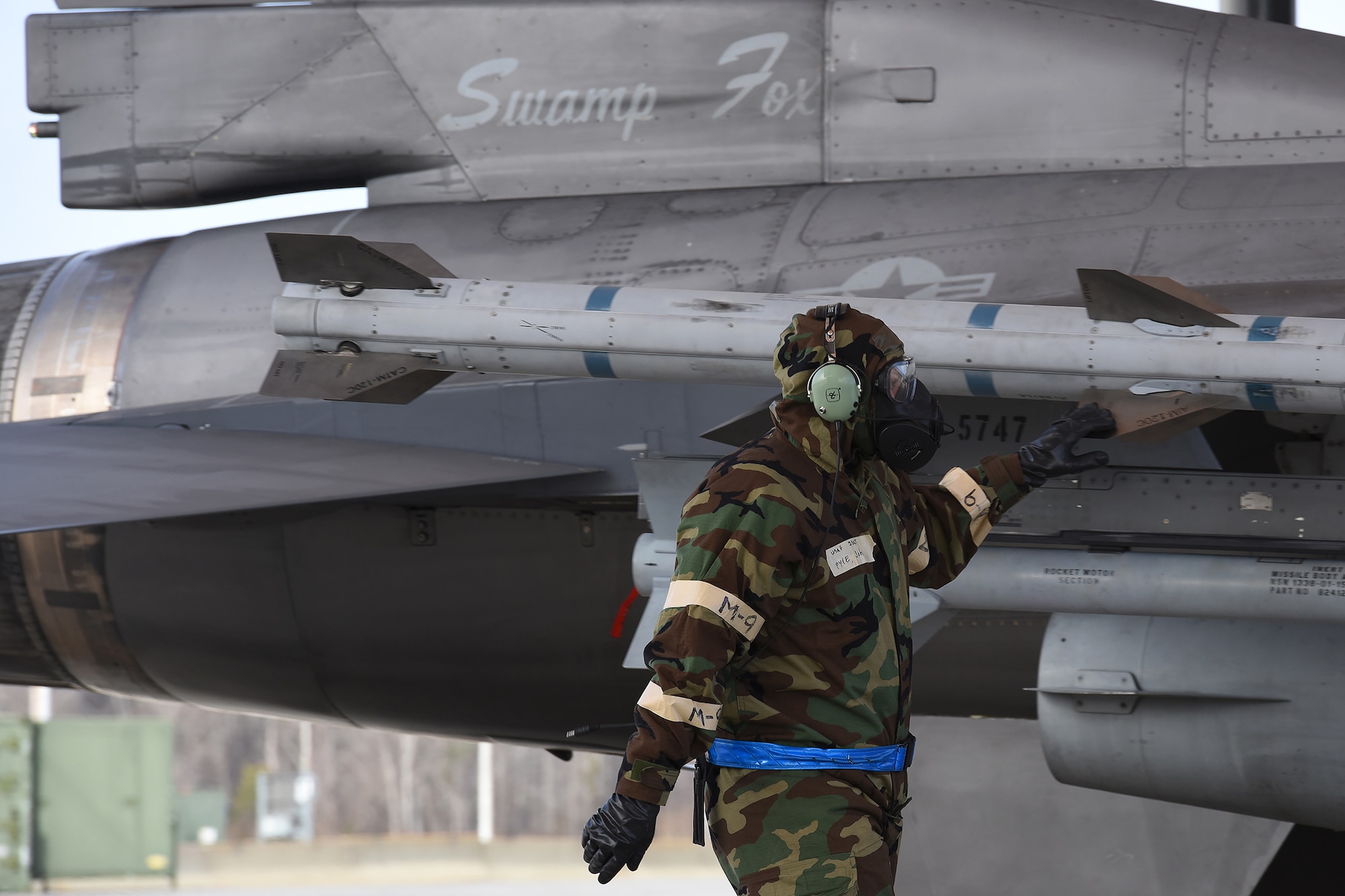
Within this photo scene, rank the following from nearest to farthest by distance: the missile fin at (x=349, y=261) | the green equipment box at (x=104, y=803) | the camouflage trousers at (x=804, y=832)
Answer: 1. the camouflage trousers at (x=804, y=832)
2. the missile fin at (x=349, y=261)
3. the green equipment box at (x=104, y=803)

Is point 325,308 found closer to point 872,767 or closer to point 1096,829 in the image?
point 872,767

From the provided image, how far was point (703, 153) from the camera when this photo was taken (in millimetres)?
6098

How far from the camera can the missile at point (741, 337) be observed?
4.11 metres

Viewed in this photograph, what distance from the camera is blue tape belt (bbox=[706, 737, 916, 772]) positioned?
9.66ft

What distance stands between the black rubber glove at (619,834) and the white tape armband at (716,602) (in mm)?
390

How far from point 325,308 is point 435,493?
1181mm

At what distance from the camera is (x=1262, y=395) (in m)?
4.11

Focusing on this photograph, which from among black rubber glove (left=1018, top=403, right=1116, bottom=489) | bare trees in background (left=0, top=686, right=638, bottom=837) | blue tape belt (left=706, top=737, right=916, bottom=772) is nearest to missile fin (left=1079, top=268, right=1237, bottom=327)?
black rubber glove (left=1018, top=403, right=1116, bottom=489)

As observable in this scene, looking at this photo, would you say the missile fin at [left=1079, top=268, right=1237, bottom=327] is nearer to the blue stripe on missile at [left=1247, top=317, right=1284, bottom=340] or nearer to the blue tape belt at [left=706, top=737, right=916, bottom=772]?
the blue stripe on missile at [left=1247, top=317, right=1284, bottom=340]

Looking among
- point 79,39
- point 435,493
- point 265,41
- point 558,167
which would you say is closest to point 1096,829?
point 435,493

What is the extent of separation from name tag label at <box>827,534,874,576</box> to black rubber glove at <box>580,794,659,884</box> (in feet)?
2.07

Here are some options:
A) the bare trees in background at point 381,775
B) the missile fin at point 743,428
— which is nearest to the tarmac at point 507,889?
the bare trees in background at point 381,775

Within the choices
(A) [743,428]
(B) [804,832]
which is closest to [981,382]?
(A) [743,428]

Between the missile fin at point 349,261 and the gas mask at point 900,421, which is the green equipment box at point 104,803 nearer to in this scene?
the missile fin at point 349,261
